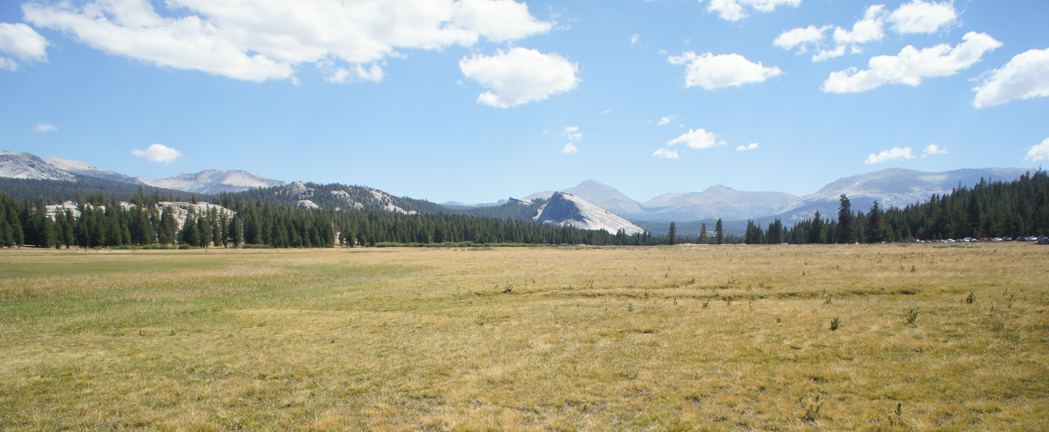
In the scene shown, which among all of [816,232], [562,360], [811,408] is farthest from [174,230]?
[816,232]

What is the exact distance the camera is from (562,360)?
1347 cm

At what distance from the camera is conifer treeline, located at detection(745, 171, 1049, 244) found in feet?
318

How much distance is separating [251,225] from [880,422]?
16270 cm

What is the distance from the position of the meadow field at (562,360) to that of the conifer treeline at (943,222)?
356ft

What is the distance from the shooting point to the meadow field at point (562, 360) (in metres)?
9.15

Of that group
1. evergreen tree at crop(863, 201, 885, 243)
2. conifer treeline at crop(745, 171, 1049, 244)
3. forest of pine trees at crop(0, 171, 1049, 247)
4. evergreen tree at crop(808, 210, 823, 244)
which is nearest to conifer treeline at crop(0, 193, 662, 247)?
forest of pine trees at crop(0, 171, 1049, 247)

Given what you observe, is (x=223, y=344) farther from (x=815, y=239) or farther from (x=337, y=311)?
(x=815, y=239)

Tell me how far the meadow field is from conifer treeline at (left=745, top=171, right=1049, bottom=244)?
356 feet

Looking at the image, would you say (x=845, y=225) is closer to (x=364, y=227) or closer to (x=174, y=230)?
(x=364, y=227)

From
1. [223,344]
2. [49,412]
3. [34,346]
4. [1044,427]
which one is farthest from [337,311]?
[1044,427]

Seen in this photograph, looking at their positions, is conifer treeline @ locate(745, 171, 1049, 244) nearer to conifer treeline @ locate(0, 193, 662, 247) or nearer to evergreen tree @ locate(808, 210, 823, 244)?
evergreen tree @ locate(808, 210, 823, 244)

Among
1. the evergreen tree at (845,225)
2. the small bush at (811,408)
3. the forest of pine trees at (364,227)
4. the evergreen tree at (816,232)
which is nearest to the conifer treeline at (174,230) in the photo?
the forest of pine trees at (364,227)

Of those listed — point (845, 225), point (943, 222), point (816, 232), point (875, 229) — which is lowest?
point (816, 232)

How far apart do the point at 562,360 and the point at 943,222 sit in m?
157
